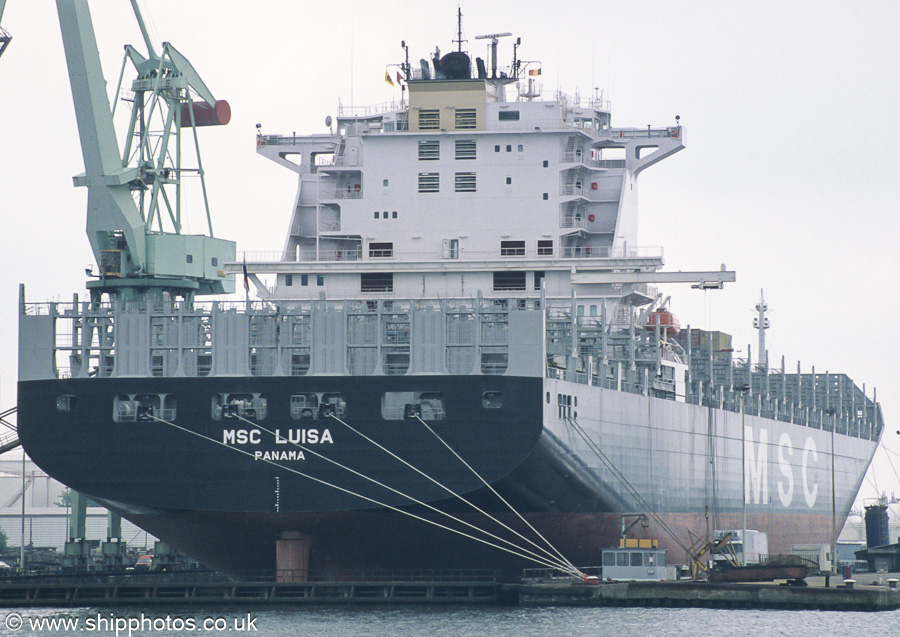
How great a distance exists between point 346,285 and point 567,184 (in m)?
7.59

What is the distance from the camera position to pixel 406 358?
1638 inches

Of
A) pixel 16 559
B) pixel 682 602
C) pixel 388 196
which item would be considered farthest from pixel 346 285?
pixel 16 559

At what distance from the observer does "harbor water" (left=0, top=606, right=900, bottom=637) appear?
3647 centimetres

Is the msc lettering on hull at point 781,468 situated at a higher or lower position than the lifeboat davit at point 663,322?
lower

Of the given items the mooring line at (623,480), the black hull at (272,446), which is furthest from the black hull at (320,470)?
the mooring line at (623,480)

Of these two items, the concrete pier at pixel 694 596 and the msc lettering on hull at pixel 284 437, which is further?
the msc lettering on hull at pixel 284 437

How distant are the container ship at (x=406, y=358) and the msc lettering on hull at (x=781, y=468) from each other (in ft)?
0.64

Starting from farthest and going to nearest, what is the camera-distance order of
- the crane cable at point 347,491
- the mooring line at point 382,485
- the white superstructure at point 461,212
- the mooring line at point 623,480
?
the white superstructure at point 461,212 < the mooring line at point 623,480 < the crane cable at point 347,491 < the mooring line at point 382,485

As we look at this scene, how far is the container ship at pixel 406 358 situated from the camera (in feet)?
132

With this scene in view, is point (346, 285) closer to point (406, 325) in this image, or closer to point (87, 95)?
point (406, 325)

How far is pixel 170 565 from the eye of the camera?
52.1 m

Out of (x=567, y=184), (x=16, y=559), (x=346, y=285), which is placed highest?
(x=567, y=184)

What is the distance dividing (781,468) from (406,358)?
26.1 m

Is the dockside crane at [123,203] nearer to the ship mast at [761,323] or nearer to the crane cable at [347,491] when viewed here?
the crane cable at [347,491]
